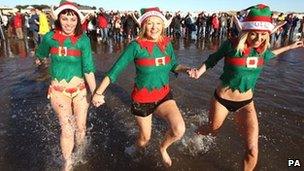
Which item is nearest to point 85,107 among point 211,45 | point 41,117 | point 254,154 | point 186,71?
point 186,71

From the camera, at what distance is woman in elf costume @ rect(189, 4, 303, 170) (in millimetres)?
4367

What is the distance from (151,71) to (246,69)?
1200 millimetres

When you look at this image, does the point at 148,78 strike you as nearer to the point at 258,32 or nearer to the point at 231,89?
the point at 231,89

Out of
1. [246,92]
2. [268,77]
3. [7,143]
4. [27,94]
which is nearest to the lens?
[246,92]

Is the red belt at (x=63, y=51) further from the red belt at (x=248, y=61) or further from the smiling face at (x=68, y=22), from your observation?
the red belt at (x=248, y=61)

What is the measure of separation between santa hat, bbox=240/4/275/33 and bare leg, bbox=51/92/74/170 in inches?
99.5

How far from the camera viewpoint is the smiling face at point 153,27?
4414mm

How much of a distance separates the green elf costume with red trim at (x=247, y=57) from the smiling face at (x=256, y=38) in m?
0.06

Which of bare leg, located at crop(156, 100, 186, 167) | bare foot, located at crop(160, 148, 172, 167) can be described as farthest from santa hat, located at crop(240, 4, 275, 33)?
bare foot, located at crop(160, 148, 172, 167)

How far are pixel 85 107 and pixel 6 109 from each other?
372 cm

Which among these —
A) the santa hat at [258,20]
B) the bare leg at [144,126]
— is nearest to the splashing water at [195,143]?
the bare leg at [144,126]

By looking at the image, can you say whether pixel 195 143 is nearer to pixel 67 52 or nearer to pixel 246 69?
pixel 246 69

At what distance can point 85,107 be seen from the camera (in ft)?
16.5

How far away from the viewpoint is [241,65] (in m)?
4.48
